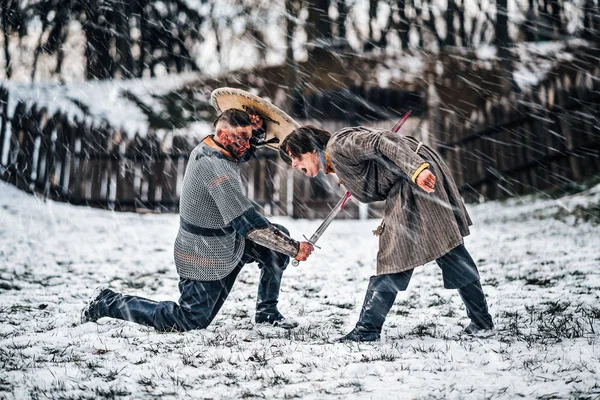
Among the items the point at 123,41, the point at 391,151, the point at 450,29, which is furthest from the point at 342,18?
the point at 391,151

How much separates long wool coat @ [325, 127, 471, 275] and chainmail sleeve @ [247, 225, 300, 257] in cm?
53

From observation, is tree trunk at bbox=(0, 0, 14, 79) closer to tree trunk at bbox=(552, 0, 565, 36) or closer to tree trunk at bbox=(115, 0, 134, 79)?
tree trunk at bbox=(115, 0, 134, 79)

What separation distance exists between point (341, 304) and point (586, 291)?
194 cm

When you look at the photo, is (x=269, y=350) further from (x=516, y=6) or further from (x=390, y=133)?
(x=516, y=6)

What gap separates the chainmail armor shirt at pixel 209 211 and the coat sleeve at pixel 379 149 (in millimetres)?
730

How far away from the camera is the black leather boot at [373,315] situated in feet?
9.34

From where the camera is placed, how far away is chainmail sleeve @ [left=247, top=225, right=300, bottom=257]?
9.76 feet

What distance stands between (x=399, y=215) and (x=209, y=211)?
4.01 feet

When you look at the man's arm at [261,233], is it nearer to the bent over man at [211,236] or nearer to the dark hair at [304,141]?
the bent over man at [211,236]

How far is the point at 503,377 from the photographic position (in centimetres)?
216

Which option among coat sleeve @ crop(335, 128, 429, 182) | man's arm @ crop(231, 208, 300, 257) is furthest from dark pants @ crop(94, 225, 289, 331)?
coat sleeve @ crop(335, 128, 429, 182)

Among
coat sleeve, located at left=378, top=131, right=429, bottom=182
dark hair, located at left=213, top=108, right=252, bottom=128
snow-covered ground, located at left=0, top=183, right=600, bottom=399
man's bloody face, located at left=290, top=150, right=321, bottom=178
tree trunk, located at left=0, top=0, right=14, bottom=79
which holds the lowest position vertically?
snow-covered ground, located at left=0, top=183, right=600, bottom=399

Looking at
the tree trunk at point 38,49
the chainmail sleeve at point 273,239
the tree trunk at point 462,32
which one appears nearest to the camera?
the chainmail sleeve at point 273,239

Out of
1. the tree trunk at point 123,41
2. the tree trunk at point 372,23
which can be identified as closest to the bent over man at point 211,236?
the tree trunk at point 372,23
